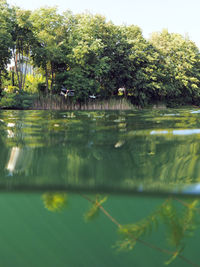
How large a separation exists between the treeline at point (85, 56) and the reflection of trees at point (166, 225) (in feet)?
73.5

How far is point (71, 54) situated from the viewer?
78.6ft

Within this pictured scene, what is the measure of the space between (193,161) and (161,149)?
0.57m

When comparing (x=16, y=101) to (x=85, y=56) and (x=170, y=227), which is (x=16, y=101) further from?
(x=170, y=227)

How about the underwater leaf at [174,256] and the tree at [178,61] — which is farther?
the tree at [178,61]

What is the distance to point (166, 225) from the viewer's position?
4.12ft

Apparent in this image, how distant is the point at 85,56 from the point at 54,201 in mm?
23836

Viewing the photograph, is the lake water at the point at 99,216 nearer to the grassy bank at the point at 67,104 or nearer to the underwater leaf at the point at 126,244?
the underwater leaf at the point at 126,244

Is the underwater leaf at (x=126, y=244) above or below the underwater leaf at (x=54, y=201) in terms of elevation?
below

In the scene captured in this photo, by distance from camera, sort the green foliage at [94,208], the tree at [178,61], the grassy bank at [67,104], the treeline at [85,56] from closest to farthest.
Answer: the green foliage at [94,208], the grassy bank at [67,104], the treeline at [85,56], the tree at [178,61]

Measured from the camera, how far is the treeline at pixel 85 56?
2411cm

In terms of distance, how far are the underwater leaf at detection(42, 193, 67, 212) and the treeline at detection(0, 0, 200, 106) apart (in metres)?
22.2

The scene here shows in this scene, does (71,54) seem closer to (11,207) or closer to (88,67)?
(88,67)

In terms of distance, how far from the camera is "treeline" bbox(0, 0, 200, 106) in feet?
79.1

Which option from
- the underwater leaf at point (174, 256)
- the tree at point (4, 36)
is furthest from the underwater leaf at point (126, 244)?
the tree at point (4, 36)
